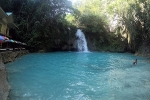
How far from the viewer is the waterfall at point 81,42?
4966cm

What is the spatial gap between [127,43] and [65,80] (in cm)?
3765

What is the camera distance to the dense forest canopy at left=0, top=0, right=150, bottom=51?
137 feet

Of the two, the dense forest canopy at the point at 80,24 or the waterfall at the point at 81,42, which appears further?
the waterfall at the point at 81,42

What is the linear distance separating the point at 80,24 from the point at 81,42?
21.3ft

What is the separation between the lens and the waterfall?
4966 cm

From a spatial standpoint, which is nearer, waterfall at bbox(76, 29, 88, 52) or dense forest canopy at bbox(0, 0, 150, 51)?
dense forest canopy at bbox(0, 0, 150, 51)

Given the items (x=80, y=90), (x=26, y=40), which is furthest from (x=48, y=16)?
(x=80, y=90)

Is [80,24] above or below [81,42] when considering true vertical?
above

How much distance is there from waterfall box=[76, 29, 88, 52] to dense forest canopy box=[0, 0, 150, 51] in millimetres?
1464

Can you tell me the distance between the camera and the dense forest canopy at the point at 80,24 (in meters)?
41.9

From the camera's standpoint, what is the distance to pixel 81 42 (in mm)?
50188

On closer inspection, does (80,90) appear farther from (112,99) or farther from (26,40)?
(26,40)

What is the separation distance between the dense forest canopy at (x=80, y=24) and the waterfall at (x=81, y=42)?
146cm

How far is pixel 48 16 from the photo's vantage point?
4469cm
